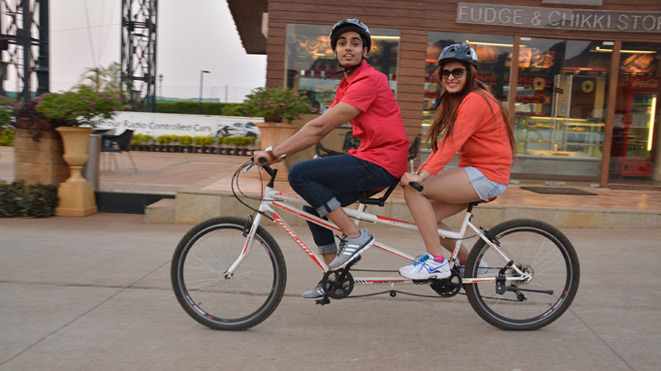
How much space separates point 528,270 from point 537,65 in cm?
823

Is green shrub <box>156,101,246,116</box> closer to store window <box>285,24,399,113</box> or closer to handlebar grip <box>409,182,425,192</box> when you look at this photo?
store window <box>285,24,399,113</box>

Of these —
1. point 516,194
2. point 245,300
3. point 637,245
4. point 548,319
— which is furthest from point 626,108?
point 245,300

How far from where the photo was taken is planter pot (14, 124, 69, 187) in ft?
24.8

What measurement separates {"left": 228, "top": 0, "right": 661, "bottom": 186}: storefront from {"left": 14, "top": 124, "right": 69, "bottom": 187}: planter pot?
426 centimetres

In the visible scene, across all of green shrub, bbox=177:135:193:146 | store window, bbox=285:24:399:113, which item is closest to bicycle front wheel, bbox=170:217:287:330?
store window, bbox=285:24:399:113

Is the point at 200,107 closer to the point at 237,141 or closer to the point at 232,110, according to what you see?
the point at 232,110

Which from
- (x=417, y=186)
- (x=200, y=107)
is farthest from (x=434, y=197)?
(x=200, y=107)

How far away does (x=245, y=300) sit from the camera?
12.4 ft

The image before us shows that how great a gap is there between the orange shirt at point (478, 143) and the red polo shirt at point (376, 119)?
0.21m

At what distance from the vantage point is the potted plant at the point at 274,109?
908 cm

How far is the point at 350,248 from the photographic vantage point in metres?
3.61

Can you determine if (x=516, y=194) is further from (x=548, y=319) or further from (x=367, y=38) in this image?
(x=367, y=38)

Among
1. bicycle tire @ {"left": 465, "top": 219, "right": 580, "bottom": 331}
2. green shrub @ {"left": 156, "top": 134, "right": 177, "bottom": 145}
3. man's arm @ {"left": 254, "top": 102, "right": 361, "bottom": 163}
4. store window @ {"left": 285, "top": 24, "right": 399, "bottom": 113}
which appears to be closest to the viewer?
man's arm @ {"left": 254, "top": 102, "right": 361, "bottom": 163}

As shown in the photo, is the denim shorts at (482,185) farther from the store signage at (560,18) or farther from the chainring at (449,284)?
the store signage at (560,18)
